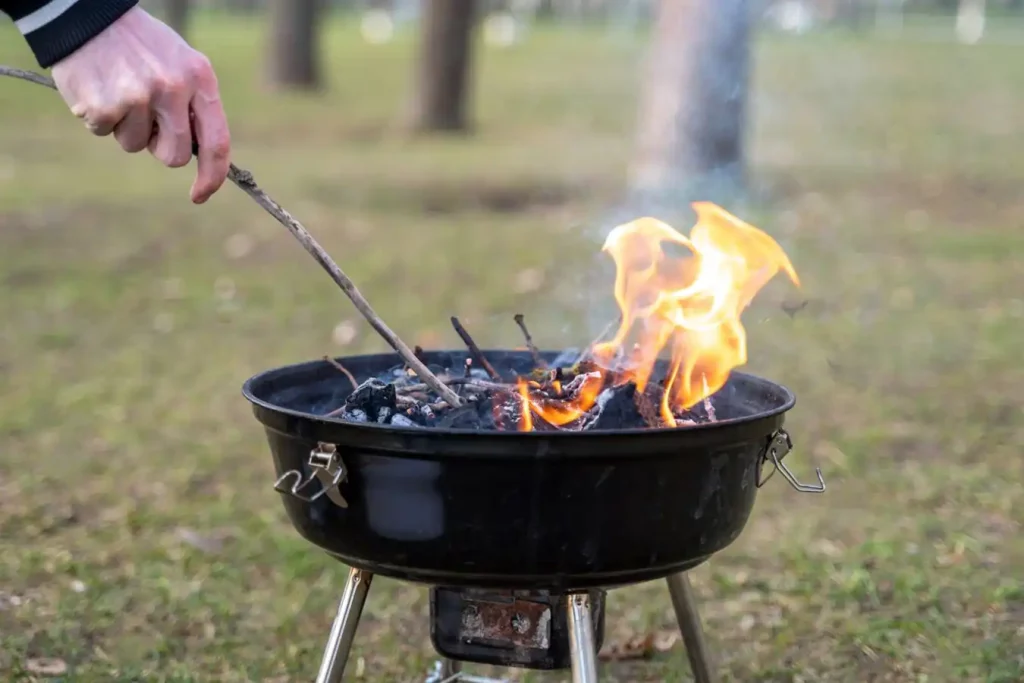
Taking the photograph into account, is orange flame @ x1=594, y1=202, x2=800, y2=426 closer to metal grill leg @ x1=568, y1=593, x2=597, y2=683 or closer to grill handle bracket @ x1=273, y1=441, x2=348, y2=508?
metal grill leg @ x1=568, y1=593, x2=597, y2=683

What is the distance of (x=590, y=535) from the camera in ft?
6.95

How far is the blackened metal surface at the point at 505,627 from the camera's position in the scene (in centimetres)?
236

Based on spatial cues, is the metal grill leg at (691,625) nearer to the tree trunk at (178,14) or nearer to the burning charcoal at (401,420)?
the burning charcoal at (401,420)

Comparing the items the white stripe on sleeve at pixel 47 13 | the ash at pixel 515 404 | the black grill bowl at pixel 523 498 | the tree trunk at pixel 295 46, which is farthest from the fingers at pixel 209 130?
the tree trunk at pixel 295 46

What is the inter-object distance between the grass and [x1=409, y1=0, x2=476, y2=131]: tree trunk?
0.51 metres

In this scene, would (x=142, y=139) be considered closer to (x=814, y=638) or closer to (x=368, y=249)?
(x=814, y=638)

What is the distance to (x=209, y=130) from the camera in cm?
197

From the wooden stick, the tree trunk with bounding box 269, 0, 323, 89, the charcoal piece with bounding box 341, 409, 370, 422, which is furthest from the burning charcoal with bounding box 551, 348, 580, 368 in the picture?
the tree trunk with bounding box 269, 0, 323, 89

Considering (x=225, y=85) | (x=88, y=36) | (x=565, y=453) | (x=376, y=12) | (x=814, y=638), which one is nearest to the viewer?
(x=88, y=36)

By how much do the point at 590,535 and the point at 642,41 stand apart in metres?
25.7

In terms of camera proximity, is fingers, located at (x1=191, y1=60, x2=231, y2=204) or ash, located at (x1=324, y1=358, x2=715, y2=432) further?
ash, located at (x1=324, y1=358, x2=715, y2=432)

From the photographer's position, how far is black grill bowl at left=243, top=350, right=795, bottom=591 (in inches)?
80.6

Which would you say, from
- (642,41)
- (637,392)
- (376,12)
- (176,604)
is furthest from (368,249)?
(376,12)

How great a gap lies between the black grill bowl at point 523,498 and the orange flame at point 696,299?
0.33m
